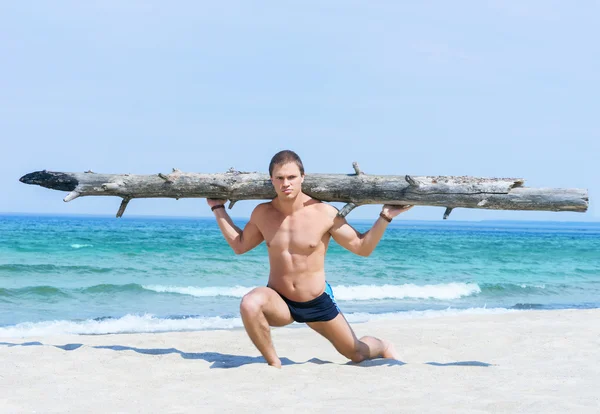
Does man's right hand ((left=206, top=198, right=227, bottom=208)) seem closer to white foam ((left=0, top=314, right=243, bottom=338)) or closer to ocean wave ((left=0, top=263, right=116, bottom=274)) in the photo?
white foam ((left=0, top=314, right=243, bottom=338))

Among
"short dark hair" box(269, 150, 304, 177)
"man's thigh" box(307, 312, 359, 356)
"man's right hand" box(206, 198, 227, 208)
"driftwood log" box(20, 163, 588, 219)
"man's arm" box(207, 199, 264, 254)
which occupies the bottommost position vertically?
"man's thigh" box(307, 312, 359, 356)

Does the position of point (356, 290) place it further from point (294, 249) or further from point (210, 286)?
point (294, 249)

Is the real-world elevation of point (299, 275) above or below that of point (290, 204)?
below

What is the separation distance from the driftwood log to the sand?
147 centimetres

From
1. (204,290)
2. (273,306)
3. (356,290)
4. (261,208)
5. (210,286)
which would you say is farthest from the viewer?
(210,286)

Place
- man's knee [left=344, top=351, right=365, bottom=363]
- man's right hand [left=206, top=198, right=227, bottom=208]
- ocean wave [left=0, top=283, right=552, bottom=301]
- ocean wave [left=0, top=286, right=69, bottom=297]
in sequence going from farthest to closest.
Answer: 1. ocean wave [left=0, top=283, right=552, bottom=301]
2. ocean wave [left=0, top=286, right=69, bottom=297]
3. man's right hand [left=206, top=198, right=227, bottom=208]
4. man's knee [left=344, top=351, right=365, bottom=363]

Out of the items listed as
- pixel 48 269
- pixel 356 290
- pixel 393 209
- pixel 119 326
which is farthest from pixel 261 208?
pixel 48 269

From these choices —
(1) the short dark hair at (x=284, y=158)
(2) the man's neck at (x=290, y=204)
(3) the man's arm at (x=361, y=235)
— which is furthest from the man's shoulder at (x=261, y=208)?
(3) the man's arm at (x=361, y=235)

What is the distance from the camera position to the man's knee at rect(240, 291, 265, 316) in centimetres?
557

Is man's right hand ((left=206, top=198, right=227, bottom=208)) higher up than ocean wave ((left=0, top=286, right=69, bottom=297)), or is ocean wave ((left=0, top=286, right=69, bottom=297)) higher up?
man's right hand ((left=206, top=198, right=227, bottom=208))

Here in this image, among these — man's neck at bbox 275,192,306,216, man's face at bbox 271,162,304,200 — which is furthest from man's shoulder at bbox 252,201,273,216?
man's face at bbox 271,162,304,200

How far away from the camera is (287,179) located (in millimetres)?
5566

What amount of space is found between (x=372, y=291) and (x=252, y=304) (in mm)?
10529

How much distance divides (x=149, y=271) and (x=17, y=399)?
14591mm
